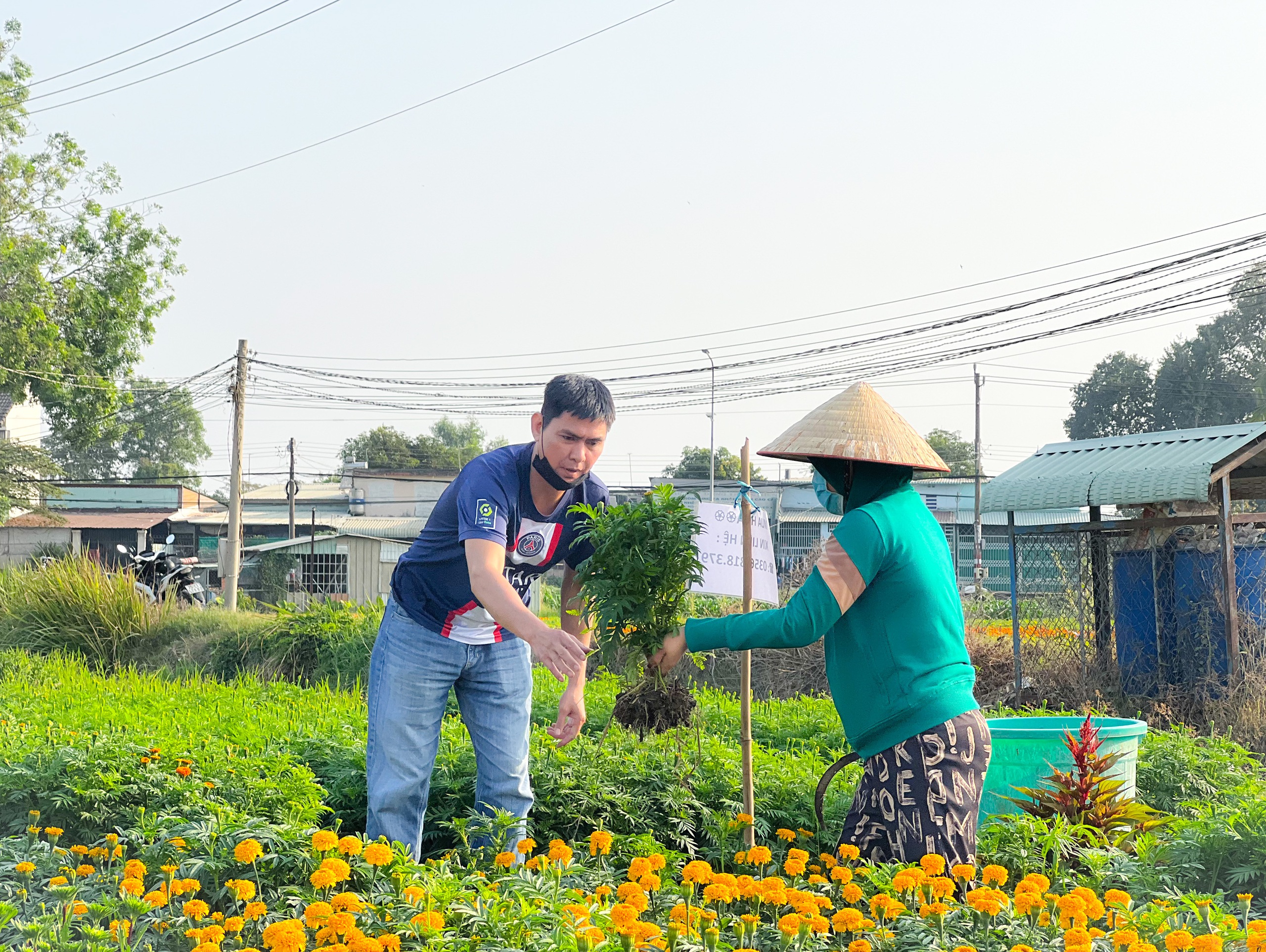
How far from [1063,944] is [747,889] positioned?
0.72 meters

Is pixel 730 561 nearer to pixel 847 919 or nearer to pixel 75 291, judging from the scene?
pixel 847 919

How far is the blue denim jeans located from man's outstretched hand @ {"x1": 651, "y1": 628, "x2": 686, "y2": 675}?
0.56m

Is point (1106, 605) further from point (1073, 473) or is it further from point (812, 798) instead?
point (812, 798)

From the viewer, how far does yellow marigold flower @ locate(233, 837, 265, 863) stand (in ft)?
8.44

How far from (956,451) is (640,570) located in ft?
213

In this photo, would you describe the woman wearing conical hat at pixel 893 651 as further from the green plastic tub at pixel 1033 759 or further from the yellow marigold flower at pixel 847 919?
the green plastic tub at pixel 1033 759

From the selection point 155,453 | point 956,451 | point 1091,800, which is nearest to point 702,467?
point 956,451

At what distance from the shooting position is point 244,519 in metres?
49.9

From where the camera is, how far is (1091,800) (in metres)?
3.77

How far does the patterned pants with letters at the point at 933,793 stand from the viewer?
3.01 metres

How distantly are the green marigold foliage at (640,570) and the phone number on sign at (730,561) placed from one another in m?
0.37

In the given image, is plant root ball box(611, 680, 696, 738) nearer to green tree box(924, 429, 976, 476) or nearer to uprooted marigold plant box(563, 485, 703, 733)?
uprooted marigold plant box(563, 485, 703, 733)

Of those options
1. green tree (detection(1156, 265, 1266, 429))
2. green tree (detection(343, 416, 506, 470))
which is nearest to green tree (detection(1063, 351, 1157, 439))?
green tree (detection(1156, 265, 1266, 429))

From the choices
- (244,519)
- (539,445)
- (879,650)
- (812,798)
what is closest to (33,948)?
(539,445)
